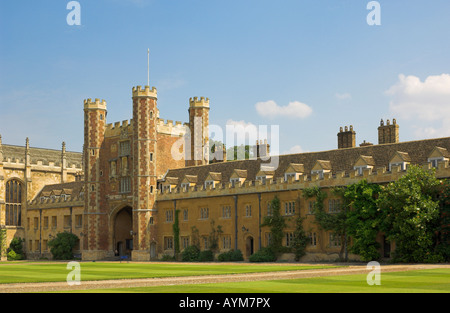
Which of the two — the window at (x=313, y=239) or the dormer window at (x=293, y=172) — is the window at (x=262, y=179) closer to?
the dormer window at (x=293, y=172)

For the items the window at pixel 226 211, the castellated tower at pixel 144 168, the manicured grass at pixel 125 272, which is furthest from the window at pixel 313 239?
the castellated tower at pixel 144 168

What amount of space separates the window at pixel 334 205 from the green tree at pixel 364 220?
6.05 ft

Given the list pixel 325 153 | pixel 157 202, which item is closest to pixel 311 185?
pixel 325 153

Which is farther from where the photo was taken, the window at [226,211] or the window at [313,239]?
the window at [226,211]

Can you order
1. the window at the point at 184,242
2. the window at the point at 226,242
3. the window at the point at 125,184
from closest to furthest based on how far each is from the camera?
the window at the point at 226,242 → the window at the point at 184,242 → the window at the point at 125,184

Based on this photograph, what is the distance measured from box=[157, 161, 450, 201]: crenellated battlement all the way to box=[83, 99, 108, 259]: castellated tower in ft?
28.9

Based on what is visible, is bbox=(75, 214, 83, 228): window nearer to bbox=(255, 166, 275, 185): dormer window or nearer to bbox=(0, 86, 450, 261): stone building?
bbox=(0, 86, 450, 261): stone building

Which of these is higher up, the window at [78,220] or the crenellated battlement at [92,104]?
the crenellated battlement at [92,104]

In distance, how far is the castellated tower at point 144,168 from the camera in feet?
194

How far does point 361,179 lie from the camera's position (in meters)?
44.1

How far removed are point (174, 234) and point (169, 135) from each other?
11.0m

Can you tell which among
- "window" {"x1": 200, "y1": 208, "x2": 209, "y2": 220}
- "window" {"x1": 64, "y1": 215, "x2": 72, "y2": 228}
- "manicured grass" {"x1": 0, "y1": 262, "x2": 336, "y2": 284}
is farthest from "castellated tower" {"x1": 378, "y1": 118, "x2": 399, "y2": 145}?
"window" {"x1": 64, "y1": 215, "x2": 72, "y2": 228}

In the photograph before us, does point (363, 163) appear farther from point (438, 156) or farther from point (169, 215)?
point (169, 215)
